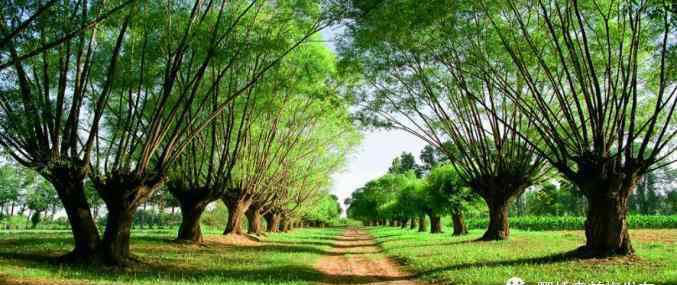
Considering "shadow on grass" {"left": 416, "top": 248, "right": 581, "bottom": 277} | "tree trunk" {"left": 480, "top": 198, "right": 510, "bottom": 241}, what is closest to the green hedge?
"tree trunk" {"left": 480, "top": 198, "right": 510, "bottom": 241}

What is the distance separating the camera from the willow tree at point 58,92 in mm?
11570

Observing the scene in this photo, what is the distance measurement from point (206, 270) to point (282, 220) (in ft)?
160

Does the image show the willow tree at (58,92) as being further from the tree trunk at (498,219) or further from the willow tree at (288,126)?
the tree trunk at (498,219)

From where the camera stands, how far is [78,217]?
14.9m

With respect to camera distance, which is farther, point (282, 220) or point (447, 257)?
point (282, 220)

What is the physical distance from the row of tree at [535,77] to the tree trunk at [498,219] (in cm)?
70

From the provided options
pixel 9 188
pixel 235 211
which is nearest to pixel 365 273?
pixel 235 211

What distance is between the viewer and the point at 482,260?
16.6 metres

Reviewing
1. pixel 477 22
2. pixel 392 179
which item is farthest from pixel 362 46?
pixel 392 179

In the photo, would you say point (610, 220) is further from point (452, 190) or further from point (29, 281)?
point (452, 190)

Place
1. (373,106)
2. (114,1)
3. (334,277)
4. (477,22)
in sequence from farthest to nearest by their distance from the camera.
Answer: (373,106)
(477,22)
(334,277)
(114,1)

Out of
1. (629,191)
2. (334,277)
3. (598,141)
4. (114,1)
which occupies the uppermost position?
(114,1)

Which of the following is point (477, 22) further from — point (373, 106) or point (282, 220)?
point (282, 220)

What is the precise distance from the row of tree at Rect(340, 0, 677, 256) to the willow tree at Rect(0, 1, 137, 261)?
737 cm
